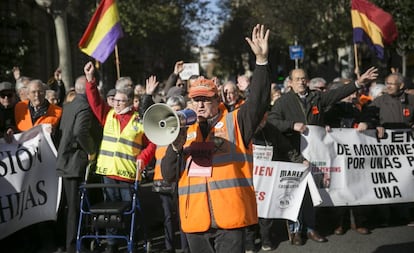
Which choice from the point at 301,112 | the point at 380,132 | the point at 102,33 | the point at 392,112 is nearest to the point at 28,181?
the point at 102,33

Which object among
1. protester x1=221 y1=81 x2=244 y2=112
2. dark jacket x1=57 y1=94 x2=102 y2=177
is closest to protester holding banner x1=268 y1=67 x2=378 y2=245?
protester x1=221 y1=81 x2=244 y2=112

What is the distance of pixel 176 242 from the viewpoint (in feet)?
22.2

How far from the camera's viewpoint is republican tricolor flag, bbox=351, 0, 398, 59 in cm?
959

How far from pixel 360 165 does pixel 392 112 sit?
950 mm

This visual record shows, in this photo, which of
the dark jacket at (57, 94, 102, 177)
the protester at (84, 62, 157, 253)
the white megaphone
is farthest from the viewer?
the dark jacket at (57, 94, 102, 177)

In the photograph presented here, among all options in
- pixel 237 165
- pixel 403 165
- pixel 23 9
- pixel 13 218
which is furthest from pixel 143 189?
pixel 23 9

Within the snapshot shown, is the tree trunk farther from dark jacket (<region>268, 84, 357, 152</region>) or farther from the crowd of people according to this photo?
dark jacket (<region>268, 84, 357, 152</region>)

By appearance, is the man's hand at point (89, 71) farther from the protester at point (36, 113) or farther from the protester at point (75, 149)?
the protester at point (36, 113)

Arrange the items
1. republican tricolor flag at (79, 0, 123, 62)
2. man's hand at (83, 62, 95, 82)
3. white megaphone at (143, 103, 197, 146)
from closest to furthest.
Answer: white megaphone at (143, 103, 197, 146) < man's hand at (83, 62, 95, 82) < republican tricolor flag at (79, 0, 123, 62)

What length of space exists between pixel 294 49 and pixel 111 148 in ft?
54.5

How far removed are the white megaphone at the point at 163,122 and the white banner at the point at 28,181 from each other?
10.5 ft

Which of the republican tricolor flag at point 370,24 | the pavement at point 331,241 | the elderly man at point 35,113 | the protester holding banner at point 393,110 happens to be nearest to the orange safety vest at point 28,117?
the elderly man at point 35,113

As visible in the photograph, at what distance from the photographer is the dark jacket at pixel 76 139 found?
6000 mm

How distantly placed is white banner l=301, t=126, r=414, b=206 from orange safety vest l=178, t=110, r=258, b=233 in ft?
9.87
